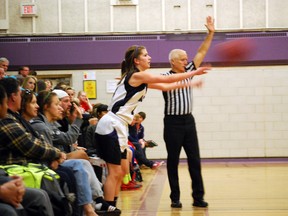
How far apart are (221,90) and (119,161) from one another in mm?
8621

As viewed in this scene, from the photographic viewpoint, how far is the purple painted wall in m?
13.8

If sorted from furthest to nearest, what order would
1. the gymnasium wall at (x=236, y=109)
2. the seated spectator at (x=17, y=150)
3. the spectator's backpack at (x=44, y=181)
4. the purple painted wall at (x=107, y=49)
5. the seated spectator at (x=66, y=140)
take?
the gymnasium wall at (x=236, y=109) < the purple painted wall at (x=107, y=49) < the seated spectator at (x=66, y=140) < the spectator's backpack at (x=44, y=181) < the seated spectator at (x=17, y=150)

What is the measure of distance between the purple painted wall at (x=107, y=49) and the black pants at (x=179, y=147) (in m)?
7.22

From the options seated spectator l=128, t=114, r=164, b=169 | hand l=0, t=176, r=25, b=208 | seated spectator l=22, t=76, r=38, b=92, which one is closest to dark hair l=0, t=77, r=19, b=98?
hand l=0, t=176, r=25, b=208

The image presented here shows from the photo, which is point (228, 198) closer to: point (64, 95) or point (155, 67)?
point (64, 95)

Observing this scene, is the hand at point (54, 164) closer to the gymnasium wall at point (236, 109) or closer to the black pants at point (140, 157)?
the black pants at point (140, 157)

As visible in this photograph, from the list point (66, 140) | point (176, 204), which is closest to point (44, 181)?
point (66, 140)

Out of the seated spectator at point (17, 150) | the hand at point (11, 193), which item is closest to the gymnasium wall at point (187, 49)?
the seated spectator at point (17, 150)

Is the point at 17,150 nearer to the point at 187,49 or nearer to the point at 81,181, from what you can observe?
the point at 81,181

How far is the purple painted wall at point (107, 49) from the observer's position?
13.8 m

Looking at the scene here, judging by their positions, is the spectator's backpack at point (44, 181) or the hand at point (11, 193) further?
the spectator's backpack at point (44, 181)

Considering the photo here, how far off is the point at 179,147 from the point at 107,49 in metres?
7.56

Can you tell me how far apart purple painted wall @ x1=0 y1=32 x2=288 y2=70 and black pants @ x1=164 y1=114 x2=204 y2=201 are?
Answer: 23.7ft

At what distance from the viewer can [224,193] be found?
781 centimetres
